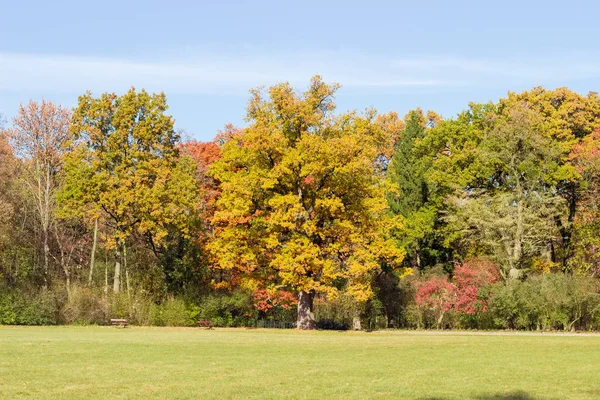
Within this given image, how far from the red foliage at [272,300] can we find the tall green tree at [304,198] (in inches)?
154

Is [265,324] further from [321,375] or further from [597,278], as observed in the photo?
[321,375]

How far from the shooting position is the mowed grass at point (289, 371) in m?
15.9

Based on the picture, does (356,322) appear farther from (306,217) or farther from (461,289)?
(306,217)

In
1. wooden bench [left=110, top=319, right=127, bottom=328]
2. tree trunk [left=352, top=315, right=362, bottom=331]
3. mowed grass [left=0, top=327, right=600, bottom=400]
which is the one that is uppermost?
mowed grass [left=0, top=327, right=600, bottom=400]

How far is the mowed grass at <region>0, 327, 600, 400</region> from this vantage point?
1586 cm

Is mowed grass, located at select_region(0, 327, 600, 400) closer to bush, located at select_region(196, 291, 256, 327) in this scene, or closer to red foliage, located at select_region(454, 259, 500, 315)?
red foliage, located at select_region(454, 259, 500, 315)

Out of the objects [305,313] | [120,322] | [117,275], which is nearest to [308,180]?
[305,313]

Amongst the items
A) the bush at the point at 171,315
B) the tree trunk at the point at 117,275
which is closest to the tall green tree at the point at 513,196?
the bush at the point at 171,315

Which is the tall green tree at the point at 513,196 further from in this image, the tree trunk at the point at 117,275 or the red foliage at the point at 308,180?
the tree trunk at the point at 117,275

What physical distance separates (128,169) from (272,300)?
42.6 ft

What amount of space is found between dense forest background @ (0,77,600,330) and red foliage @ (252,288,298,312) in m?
0.14

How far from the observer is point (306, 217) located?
45375mm

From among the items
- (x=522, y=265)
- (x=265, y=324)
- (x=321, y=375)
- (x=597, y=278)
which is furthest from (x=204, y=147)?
(x=321, y=375)

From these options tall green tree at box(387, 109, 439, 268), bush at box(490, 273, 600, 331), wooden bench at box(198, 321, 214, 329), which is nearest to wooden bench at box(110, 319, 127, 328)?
wooden bench at box(198, 321, 214, 329)
